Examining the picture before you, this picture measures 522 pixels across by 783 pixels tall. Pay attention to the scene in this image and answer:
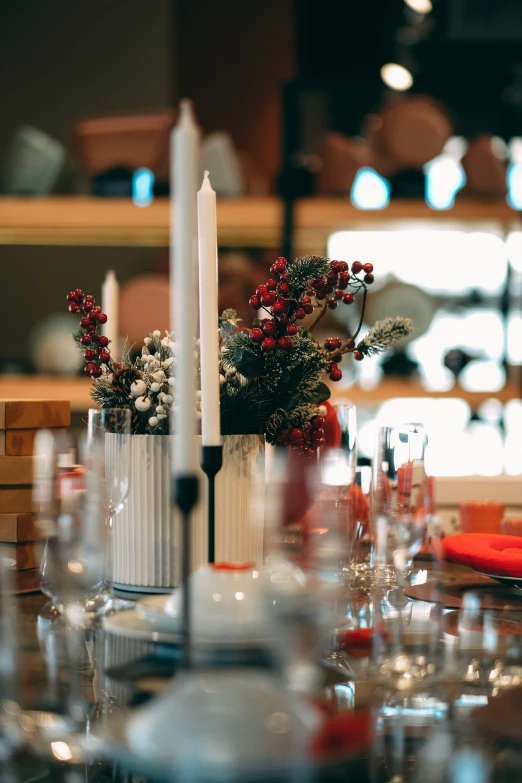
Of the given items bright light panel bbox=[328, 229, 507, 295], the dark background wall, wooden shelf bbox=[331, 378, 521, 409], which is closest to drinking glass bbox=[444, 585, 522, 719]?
wooden shelf bbox=[331, 378, 521, 409]

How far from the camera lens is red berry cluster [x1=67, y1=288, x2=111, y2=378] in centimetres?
90

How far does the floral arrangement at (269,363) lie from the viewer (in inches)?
34.3

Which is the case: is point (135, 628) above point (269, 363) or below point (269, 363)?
below

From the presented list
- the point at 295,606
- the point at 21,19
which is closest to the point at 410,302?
the point at 21,19

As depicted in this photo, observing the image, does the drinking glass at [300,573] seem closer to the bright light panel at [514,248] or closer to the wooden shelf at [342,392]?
the wooden shelf at [342,392]

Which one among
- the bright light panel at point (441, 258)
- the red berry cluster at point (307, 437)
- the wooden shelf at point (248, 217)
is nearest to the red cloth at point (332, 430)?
the red berry cluster at point (307, 437)

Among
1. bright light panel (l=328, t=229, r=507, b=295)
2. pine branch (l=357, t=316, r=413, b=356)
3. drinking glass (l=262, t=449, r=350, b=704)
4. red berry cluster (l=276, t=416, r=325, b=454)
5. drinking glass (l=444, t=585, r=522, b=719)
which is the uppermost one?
bright light panel (l=328, t=229, r=507, b=295)

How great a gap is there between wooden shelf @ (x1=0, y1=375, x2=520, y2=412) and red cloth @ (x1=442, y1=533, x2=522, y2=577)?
151cm

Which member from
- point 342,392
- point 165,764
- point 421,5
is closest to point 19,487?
point 165,764

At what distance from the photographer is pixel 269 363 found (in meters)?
0.90

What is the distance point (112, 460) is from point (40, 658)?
0.80 ft

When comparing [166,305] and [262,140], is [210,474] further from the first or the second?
[262,140]

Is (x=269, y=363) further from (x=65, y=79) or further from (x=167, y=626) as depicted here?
(x=65, y=79)

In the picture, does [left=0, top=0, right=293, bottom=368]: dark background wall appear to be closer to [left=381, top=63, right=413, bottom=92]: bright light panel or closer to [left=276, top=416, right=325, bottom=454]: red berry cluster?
[left=381, top=63, right=413, bottom=92]: bright light panel
